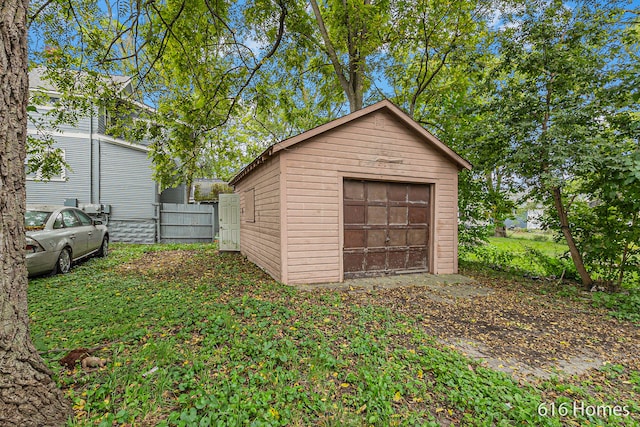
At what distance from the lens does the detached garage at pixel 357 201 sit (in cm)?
577

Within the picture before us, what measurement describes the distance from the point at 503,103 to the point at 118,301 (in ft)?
28.1

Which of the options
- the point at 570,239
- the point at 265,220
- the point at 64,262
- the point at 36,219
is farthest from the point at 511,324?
the point at 36,219

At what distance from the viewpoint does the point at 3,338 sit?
5.55ft

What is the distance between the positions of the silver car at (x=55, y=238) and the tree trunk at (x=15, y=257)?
4.97 m

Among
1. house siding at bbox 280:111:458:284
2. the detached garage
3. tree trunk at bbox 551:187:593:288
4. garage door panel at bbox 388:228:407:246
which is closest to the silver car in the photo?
the detached garage

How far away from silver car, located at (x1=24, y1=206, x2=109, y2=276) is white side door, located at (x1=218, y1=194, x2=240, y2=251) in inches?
143

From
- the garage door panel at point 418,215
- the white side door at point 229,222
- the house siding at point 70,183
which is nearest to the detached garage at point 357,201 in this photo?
the garage door panel at point 418,215

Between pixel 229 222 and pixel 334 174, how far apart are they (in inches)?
219

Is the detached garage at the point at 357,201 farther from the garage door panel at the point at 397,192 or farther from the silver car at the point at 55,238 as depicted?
the silver car at the point at 55,238

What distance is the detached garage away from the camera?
577cm

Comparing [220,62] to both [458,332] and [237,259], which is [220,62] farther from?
[458,332]

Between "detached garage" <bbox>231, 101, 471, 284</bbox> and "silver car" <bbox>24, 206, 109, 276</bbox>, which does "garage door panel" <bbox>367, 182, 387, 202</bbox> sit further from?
"silver car" <bbox>24, 206, 109, 276</bbox>

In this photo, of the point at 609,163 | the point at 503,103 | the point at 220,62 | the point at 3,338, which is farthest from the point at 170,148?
the point at 609,163

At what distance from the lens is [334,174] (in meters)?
6.06
